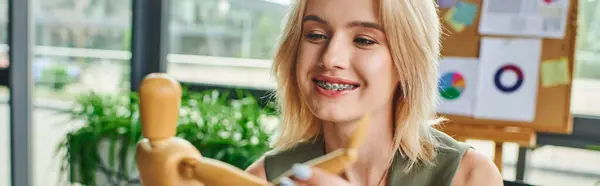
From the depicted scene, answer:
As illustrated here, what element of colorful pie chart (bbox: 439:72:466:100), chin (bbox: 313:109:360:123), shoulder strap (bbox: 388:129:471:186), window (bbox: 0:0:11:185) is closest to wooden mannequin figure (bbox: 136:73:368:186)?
chin (bbox: 313:109:360:123)

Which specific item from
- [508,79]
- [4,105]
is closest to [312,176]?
[508,79]

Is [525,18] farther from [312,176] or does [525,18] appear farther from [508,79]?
[312,176]

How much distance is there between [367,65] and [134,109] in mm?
1716

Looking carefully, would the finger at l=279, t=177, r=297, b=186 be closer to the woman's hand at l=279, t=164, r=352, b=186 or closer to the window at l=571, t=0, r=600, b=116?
the woman's hand at l=279, t=164, r=352, b=186

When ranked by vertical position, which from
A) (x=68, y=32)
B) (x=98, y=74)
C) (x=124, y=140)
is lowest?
(x=124, y=140)

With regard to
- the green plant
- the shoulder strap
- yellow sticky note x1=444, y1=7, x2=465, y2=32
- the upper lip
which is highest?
yellow sticky note x1=444, y1=7, x2=465, y2=32

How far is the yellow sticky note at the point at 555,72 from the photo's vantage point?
5.55 ft

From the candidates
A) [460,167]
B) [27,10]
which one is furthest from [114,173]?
[460,167]

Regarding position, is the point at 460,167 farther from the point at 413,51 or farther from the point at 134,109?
the point at 134,109

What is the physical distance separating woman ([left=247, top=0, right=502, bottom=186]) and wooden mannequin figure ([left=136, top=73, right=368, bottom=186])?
0.25 ft

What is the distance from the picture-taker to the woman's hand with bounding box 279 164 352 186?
42 centimetres

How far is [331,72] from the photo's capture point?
58cm

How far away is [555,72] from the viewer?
1.70m

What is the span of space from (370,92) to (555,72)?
4.28ft
